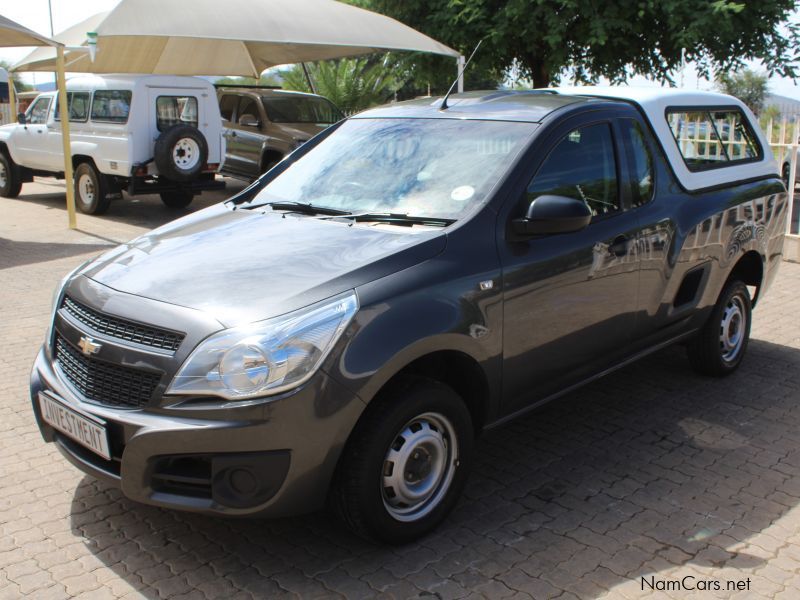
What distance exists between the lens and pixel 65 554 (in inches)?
132

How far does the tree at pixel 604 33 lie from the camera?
15.1m

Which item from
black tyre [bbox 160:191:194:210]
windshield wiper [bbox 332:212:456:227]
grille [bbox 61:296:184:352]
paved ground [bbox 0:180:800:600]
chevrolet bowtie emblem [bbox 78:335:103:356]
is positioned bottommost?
paved ground [bbox 0:180:800:600]

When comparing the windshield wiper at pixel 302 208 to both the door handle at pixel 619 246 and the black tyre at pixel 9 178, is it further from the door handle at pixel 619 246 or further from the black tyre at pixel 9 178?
the black tyre at pixel 9 178

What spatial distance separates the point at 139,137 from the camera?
40.8 ft

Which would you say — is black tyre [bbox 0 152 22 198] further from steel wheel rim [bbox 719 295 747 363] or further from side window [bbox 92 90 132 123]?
steel wheel rim [bbox 719 295 747 363]

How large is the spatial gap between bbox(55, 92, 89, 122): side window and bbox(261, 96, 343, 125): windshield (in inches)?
125

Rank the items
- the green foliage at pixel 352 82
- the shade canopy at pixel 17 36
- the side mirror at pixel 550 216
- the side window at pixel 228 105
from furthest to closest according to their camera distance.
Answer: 1. the green foliage at pixel 352 82
2. the side window at pixel 228 105
3. the shade canopy at pixel 17 36
4. the side mirror at pixel 550 216

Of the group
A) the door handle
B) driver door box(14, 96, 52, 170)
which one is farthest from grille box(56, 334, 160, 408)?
driver door box(14, 96, 52, 170)

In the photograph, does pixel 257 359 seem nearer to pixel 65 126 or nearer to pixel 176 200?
pixel 65 126

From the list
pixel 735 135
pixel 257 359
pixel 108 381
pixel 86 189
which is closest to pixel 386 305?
pixel 257 359

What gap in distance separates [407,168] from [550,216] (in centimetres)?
82

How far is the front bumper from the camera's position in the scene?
2.87 m

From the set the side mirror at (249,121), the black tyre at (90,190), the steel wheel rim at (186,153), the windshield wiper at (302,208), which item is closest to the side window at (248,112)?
the side mirror at (249,121)

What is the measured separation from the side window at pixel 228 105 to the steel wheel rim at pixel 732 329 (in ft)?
39.6
